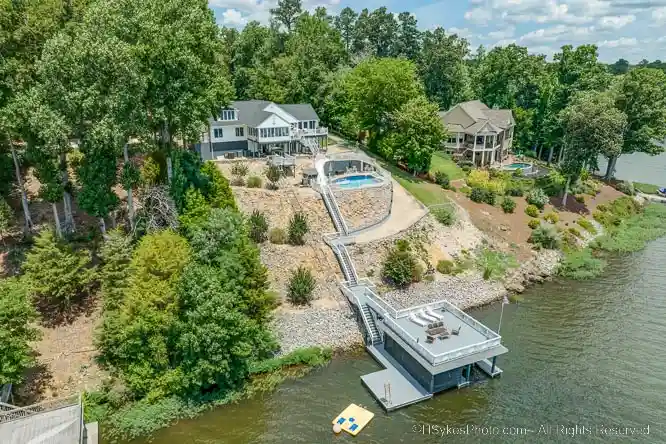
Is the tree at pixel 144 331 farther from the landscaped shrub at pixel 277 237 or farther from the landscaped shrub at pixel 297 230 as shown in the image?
the landscaped shrub at pixel 297 230

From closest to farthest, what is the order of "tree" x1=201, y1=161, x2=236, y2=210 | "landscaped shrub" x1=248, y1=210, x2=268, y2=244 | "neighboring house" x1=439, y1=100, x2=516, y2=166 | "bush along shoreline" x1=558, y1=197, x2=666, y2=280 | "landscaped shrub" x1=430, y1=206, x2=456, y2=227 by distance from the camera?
"tree" x1=201, y1=161, x2=236, y2=210
"landscaped shrub" x1=248, y1=210, x2=268, y2=244
"bush along shoreline" x1=558, y1=197, x2=666, y2=280
"landscaped shrub" x1=430, y1=206, x2=456, y2=227
"neighboring house" x1=439, y1=100, x2=516, y2=166

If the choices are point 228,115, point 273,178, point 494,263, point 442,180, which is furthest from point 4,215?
point 442,180

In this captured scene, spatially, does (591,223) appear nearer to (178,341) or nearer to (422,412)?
(422,412)

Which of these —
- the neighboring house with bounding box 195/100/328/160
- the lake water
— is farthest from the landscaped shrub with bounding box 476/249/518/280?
the neighboring house with bounding box 195/100/328/160

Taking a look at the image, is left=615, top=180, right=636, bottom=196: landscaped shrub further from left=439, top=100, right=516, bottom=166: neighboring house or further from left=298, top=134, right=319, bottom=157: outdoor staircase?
left=298, top=134, right=319, bottom=157: outdoor staircase

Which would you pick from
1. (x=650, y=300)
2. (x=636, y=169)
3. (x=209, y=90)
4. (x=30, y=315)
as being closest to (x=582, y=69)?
(x=636, y=169)

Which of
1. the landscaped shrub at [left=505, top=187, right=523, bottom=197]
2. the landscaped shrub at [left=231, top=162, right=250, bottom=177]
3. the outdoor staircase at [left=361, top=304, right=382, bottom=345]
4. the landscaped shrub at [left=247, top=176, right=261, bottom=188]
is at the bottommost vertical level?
the outdoor staircase at [left=361, top=304, right=382, bottom=345]

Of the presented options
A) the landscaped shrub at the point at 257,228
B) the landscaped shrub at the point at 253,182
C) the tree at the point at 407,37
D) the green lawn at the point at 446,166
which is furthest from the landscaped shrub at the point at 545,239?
the tree at the point at 407,37

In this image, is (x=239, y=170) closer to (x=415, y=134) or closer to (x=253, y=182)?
(x=253, y=182)
